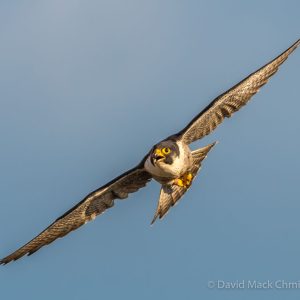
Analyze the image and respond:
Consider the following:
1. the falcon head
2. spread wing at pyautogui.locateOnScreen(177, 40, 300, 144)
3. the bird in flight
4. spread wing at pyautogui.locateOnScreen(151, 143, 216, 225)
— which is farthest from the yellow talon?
the falcon head

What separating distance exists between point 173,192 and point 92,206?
2.46 metres

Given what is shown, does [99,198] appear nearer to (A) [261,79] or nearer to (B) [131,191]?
(B) [131,191]

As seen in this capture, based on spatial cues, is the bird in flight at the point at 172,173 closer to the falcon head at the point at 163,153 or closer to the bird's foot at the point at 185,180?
the bird's foot at the point at 185,180

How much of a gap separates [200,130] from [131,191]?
8.75ft

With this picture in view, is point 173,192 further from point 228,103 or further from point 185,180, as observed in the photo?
point 228,103

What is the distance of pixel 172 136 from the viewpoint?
37906 millimetres

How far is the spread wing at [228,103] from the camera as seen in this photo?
38.3 metres

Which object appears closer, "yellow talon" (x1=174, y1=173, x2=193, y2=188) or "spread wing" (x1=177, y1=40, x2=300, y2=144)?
"yellow talon" (x1=174, y1=173, x2=193, y2=188)

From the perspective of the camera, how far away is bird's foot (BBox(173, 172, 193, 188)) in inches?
1503

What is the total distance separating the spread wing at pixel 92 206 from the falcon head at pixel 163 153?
4.74 ft

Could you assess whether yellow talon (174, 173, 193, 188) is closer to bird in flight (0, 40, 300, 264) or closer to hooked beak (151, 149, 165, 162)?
bird in flight (0, 40, 300, 264)

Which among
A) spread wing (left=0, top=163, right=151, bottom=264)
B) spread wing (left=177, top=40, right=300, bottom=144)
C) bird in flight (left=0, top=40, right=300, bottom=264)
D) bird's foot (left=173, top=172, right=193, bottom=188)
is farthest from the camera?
spread wing (left=0, top=163, right=151, bottom=264)

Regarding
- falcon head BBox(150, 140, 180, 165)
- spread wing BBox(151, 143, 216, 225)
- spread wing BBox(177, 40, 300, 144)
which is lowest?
spread wing BBox(151, 143, 216, 225)

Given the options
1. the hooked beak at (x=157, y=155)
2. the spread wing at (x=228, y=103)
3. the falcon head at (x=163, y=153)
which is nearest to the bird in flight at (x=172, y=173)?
the spread wing at (x=228, y=103)
